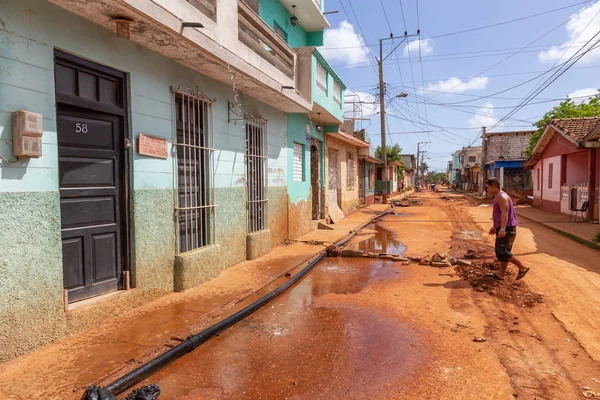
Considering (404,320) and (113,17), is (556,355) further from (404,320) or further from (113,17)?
(113,17)

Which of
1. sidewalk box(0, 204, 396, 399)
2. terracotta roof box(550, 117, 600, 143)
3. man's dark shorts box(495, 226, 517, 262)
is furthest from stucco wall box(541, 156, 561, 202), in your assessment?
sidewalk box(0, 204, 396, 399)

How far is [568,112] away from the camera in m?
25.0

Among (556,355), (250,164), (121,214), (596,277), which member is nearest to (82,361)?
(121,214)

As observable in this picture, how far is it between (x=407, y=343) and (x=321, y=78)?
9.43 metres

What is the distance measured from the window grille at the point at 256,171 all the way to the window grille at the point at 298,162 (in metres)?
2.69

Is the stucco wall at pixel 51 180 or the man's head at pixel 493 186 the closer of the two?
the stucco wall at pixel 51 180

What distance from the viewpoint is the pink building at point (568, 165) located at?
46.0 ft

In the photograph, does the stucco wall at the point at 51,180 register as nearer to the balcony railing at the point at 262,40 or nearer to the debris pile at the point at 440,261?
the balcony railing at the point at 262,40

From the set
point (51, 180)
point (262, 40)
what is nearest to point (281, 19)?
point (262, 40)

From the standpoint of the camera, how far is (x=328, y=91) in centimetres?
1255

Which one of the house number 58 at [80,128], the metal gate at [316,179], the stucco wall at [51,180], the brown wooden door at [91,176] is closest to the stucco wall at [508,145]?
the metal gate at [316,179]

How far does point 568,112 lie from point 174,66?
1090 inches

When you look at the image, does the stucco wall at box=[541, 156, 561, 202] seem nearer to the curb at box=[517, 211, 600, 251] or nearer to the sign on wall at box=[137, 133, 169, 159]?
the curb at box=[517, 211, 600, 251]

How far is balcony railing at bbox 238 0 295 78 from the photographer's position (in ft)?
23.6
